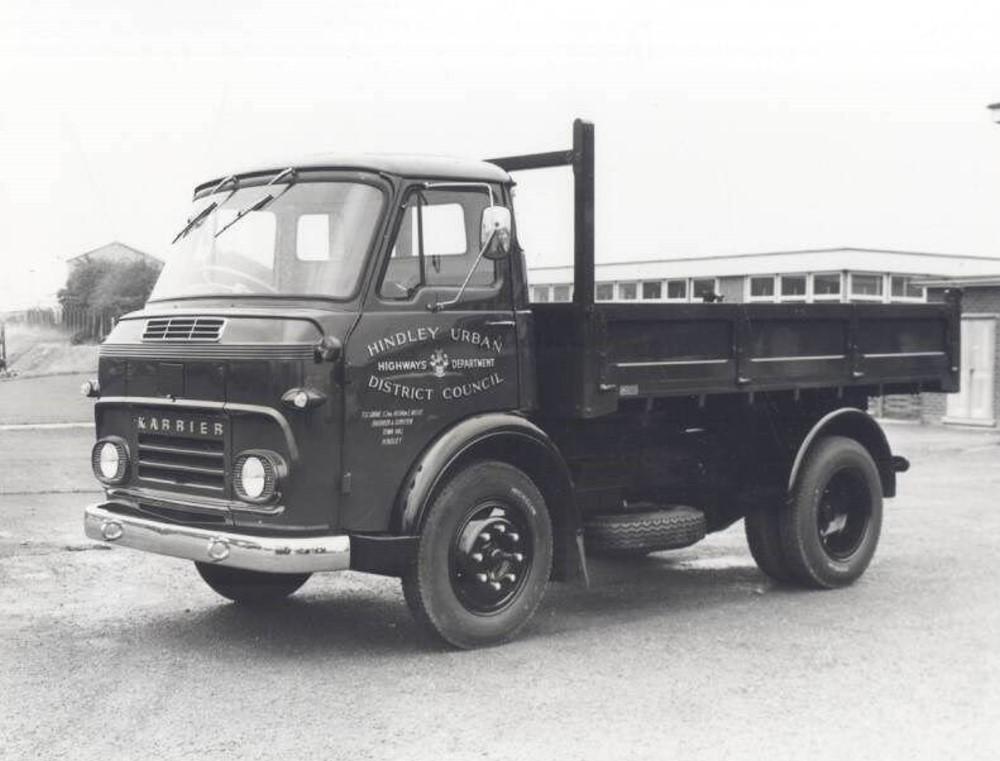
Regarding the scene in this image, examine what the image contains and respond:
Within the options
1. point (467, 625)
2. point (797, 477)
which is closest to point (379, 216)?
point (467, 625)

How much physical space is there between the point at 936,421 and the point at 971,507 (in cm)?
1308

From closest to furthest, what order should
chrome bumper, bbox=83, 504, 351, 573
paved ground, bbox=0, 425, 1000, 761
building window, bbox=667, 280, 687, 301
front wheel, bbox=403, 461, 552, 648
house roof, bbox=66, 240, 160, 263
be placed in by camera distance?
paved ground, bbox=0, 425, 1000, 761
chrome bumper, bbox=83, 504, 351, 573
front wheel, bbox=403, 461, 552, 648
house roof, bbox=66, 240, 160, 263
building window, bbox=667, 280, 687, 301

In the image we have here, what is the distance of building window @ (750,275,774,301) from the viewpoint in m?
37.6

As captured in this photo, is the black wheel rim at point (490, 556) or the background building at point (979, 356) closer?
the black wheel rim at point (490, 556)

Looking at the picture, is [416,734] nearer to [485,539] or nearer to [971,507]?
[485,539]

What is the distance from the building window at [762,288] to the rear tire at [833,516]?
28.9 m

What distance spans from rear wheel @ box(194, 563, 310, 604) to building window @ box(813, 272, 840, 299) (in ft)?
95.7

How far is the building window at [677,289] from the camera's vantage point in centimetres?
4072

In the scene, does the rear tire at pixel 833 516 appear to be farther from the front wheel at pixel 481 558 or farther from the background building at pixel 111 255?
the background building at pixel 111 255

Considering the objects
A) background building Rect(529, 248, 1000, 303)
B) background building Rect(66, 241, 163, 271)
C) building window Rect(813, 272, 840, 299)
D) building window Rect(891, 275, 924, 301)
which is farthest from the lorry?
building window Rect(891, 275, 924, 301)

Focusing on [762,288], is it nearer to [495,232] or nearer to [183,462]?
[495,232]

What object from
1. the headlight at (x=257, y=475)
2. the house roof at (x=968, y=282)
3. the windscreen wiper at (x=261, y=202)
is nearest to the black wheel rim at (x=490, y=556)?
the headlight at (x=257, y=475)

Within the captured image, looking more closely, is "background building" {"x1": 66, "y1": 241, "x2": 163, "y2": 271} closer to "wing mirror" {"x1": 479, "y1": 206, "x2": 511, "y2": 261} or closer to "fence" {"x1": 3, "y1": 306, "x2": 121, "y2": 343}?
"fence" {"x1": 3, "y1": 306, "x2": 121, "y2": 343}

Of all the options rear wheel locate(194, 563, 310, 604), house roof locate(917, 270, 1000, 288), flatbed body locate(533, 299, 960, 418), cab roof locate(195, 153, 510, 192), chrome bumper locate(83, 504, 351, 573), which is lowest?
rear wheel locate(194, 563, 310, 604)
